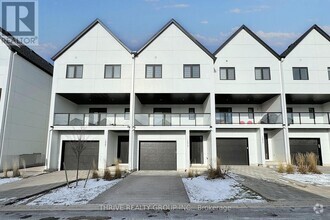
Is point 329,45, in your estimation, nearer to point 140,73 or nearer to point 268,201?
point 140,73

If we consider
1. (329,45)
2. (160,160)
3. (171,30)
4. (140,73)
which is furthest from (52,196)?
(329,45)

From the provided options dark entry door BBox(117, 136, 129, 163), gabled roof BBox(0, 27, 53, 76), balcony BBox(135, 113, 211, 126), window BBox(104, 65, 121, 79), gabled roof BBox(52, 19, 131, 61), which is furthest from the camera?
dark entry door BBox(117, 136, 129, 163)

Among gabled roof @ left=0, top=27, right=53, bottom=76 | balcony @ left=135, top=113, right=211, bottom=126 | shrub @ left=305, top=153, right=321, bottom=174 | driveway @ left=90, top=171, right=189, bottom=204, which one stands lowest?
driveway @ left=90, top=171, right=189, bottom=204

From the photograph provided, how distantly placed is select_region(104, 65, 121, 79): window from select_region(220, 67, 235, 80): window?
813 centimetres

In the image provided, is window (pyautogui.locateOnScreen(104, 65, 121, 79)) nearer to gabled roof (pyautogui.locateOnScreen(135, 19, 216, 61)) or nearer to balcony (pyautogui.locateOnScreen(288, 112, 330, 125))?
gabled roof (pyautogui.locateOnScreen(135, 19, 216, 61))

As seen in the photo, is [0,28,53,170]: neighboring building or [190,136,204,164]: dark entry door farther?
[190,136,204,164]: dark entry door

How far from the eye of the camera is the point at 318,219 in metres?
5.84

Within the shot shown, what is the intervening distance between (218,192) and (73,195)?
5.57m

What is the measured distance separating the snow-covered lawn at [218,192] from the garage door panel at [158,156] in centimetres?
607

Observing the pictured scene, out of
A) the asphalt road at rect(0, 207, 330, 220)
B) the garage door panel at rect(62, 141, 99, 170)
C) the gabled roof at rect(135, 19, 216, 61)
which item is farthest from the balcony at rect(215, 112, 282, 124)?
the asphalt road at rect(0, 207, 330, 220)

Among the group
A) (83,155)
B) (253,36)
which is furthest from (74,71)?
(253,36)

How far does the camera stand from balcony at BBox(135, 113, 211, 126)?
17.0 metres

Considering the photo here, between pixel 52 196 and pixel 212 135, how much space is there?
1122cm

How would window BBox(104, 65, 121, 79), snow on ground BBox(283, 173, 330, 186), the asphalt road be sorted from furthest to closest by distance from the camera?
window BBox(104, 65, 121, 79) < snow on ground BBox(283, 173, 330, 186) < the asphalt road
